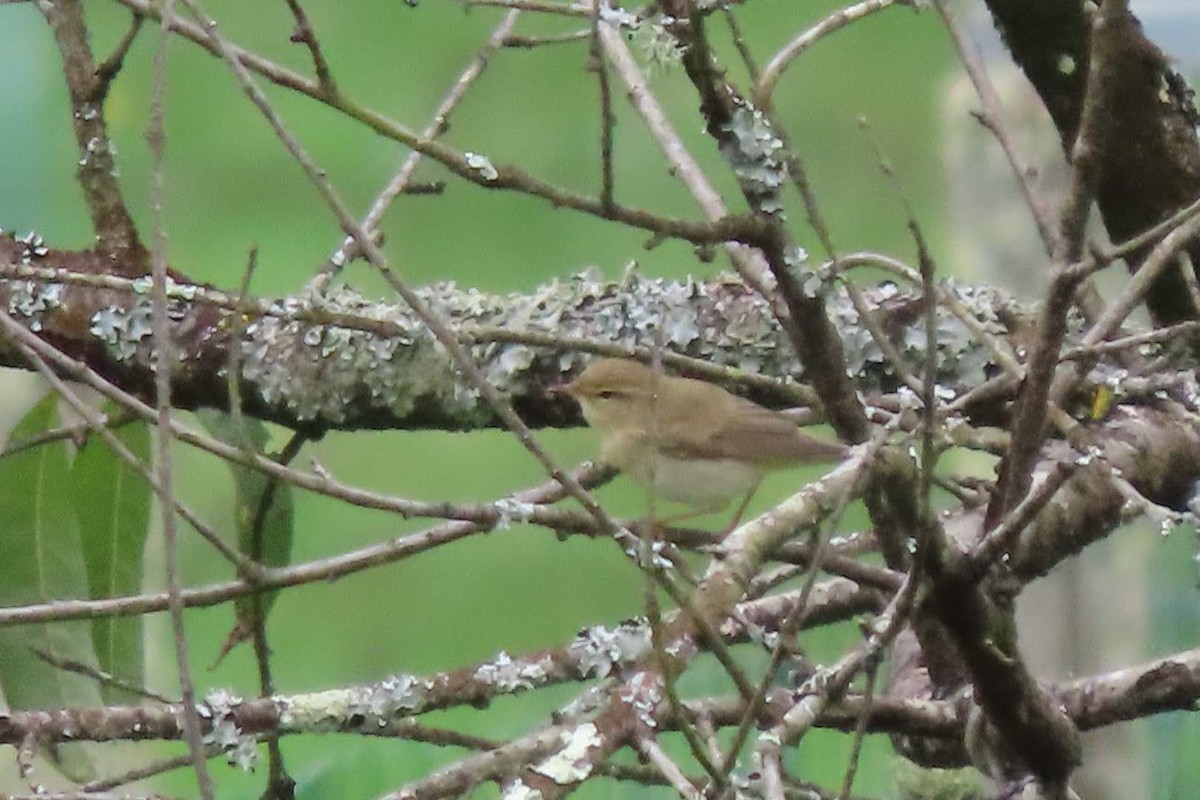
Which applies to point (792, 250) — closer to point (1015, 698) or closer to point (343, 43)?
point (1015, 698)

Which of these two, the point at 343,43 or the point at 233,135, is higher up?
the point at 343,43

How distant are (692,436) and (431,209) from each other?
11.1 feet

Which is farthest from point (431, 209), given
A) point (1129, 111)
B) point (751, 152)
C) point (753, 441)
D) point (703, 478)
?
point (751, 152)

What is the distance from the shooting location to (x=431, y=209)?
5.06 m

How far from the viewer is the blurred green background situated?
13.0ft

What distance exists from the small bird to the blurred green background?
1142mm

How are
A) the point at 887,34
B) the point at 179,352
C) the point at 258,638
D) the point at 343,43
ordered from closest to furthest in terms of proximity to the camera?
the point at 258,638 < the point at 179,352 < the point at 343,43 < the point at 887,34

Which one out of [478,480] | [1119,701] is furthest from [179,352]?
[478,480]

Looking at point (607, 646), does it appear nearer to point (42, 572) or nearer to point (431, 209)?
point (42, 572)

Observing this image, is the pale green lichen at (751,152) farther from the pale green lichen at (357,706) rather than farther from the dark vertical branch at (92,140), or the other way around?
the dark vertical branch at (92,140)

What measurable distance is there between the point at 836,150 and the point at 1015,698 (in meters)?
4.35

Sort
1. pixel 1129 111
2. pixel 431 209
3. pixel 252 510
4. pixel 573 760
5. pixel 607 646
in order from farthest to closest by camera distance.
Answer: pixel 431 209 → pixel 252 510 → pixel 1129 111 → pixel 607 646 → pixel 573 760

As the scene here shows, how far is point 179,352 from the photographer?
153cm

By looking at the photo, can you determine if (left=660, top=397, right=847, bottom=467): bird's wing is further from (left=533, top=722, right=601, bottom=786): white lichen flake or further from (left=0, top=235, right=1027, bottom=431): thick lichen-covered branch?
(left=533, top=722, right=601, bottom=786): white lichen flake
